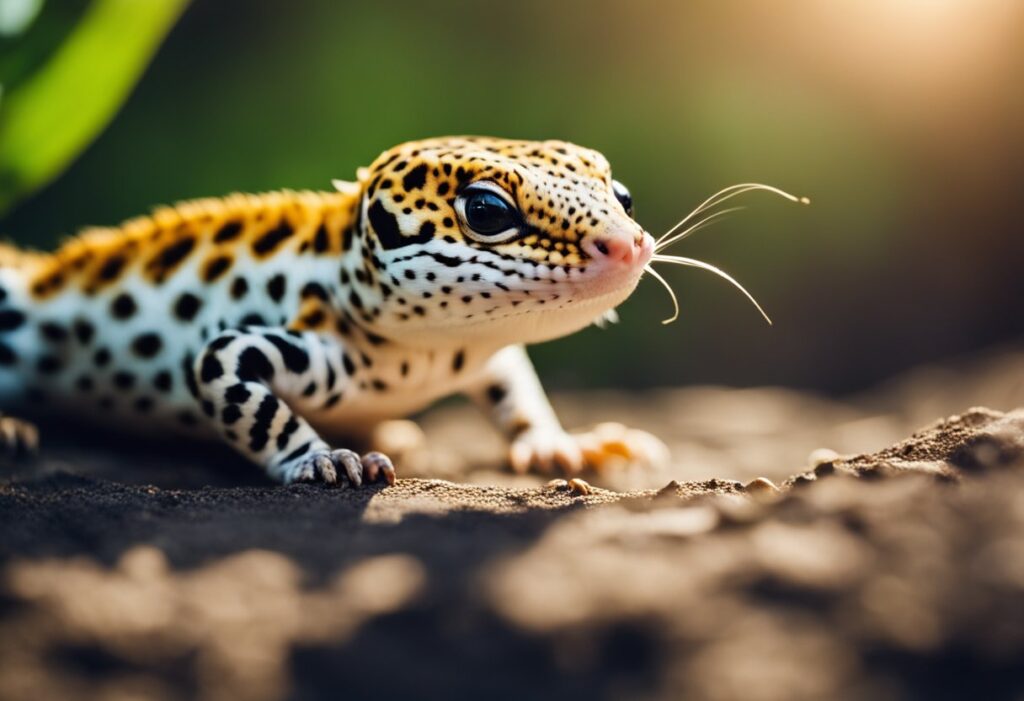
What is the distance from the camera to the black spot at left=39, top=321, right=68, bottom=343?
10.7ft

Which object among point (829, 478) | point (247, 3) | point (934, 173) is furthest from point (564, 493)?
point (934, 173)

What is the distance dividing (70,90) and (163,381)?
1.50m

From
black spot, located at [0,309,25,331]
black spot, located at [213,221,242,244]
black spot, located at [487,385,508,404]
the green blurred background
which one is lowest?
black spot, located at [0,309,25,331]

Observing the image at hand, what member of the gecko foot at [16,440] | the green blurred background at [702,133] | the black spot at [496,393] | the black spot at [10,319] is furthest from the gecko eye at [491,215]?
the green blurred background at [702,133]

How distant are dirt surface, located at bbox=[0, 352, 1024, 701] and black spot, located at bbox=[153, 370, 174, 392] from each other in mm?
880

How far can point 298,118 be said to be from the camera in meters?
6.98

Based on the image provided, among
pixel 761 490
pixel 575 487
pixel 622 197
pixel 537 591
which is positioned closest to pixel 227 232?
pixel 622 197

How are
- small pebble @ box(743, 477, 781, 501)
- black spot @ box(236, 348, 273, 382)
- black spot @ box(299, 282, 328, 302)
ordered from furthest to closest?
black spot @ box(299, 282, 328, 302)
black spot @ box(236, 348, 273, 382)
small pebble @ box(743, 477, 781, 501)

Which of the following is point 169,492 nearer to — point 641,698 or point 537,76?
point 641,698

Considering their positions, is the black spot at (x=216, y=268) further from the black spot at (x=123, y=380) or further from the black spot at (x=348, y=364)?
the black spot at (x=348, y=364)

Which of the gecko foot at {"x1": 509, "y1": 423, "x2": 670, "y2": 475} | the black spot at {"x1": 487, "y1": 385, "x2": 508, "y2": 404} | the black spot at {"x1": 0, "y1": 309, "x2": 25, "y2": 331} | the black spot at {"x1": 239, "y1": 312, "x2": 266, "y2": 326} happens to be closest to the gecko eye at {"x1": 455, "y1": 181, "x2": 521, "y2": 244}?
the black spot at {"x1": 239, "y1": 312, "x2": 266, "y2": 326}

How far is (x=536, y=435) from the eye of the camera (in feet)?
11.0

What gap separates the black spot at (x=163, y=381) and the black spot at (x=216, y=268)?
32cm

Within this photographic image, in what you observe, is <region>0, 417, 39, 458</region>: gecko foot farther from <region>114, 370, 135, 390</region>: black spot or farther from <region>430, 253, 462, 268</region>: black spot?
<region>430, 253, 462, 268</region>: black spot
